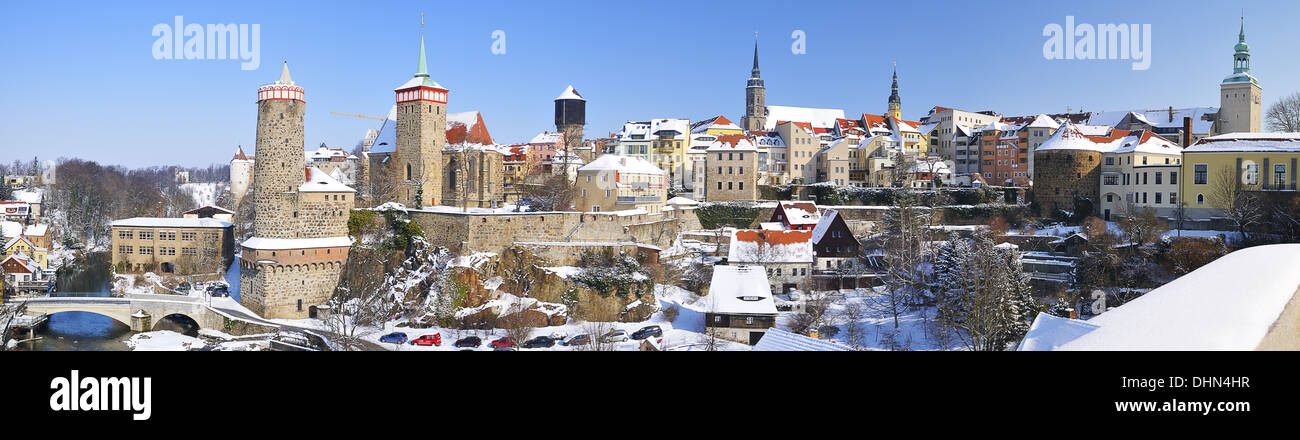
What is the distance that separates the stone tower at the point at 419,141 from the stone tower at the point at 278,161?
19.4 ft

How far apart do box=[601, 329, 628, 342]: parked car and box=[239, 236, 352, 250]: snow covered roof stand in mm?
8632

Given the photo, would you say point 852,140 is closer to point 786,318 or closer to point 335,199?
point 786,318

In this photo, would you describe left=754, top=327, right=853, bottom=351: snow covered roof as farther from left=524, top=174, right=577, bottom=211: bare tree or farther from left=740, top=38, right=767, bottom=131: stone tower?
left=740, top=38, right=767, bottom=131: stone tower

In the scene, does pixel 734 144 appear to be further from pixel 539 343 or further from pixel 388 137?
pixel 539 343

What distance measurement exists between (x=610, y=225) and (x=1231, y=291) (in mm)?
22777

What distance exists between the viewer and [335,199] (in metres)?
23.4

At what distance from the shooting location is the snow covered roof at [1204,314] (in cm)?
370

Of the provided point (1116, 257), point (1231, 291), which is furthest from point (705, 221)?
point (1231, 291)

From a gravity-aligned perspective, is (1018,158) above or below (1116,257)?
above

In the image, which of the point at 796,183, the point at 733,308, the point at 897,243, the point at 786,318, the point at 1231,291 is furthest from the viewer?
the point at 796,183

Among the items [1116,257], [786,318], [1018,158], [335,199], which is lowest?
[786,318]

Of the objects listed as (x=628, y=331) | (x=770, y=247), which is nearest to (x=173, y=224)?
(x=628, y=331)

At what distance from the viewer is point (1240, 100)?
123 feet
